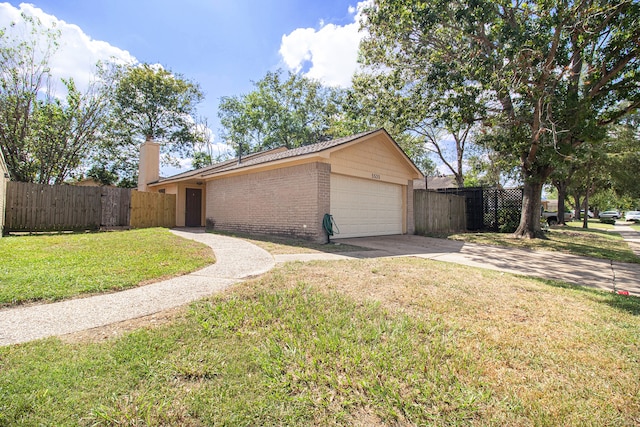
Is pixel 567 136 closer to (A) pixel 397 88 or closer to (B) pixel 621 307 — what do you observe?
(A) pixel 397 88

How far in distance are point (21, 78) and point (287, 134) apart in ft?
66.8

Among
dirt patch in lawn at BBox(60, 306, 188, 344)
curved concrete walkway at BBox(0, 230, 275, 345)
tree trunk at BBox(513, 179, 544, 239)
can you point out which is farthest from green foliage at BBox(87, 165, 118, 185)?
tree trunk at BBox(513, 179, 544, 239)

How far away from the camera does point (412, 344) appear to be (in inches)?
109

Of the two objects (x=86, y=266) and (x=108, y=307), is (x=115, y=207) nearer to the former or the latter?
(x=86, y=266)

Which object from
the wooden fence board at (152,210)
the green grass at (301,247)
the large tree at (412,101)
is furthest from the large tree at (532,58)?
the wooden fence board at (152,210)

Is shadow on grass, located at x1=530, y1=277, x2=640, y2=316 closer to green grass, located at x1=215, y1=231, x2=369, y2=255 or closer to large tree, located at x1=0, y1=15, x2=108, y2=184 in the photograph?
green grass, located at x1=215, y1=231, x2=369, y2=255

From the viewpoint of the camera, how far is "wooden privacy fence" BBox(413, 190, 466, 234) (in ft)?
48.2

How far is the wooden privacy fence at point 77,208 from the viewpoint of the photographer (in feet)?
36.8

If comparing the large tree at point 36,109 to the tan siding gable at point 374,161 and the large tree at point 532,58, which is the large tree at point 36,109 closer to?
the tan siding gable at point 374,161

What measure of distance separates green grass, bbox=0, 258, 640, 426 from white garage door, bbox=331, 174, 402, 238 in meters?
7.05

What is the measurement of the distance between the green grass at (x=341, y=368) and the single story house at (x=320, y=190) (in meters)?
6.28

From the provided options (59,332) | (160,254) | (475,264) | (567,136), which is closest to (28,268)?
(160,254)

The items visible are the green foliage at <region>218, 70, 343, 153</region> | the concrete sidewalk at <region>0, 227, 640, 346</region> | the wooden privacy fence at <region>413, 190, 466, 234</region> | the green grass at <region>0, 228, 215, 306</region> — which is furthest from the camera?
the green foliage at <region>218, 70, 343, 153</region>

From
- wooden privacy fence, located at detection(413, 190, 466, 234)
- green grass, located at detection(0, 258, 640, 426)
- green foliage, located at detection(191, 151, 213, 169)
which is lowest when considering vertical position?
green grass, located at detection(0, 258, 640, 426)
